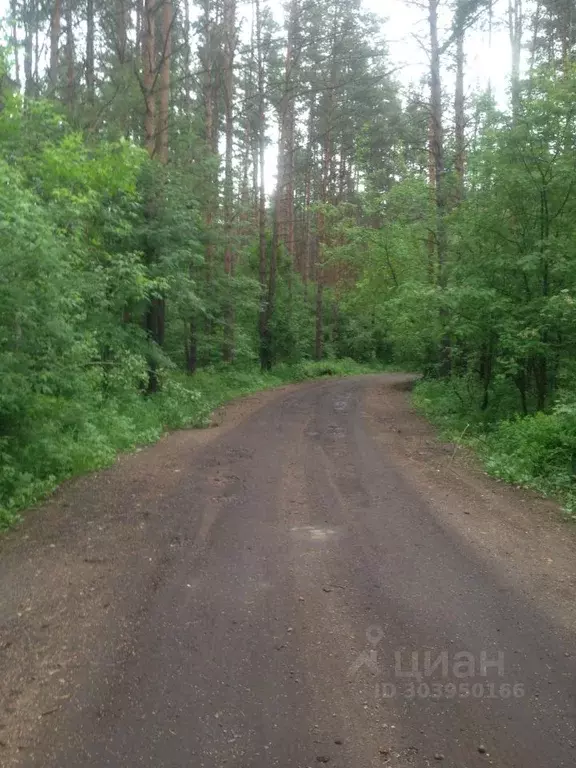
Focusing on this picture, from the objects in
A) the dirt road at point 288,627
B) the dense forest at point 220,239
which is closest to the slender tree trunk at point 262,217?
the dense forest at point 220,239

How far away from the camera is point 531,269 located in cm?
1045

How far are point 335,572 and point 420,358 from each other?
19.5 metres

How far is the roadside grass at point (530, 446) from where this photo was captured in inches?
309

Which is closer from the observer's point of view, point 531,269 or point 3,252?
point 3,252

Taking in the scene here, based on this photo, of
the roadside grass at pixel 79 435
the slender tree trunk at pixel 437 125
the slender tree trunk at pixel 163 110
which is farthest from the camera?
the slender tree trunk at pixel 437 125

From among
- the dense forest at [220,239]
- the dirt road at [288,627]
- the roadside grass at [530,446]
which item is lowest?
the dirt road at [288,627]

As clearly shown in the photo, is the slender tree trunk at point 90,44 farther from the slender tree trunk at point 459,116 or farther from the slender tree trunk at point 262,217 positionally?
the slender tree trunk at point 459,116

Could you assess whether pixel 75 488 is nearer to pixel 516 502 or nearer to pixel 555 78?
pixel 516 502

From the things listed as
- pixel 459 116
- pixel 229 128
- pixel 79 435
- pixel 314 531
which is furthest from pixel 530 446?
pixel 229 128

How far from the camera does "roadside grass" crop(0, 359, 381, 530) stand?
24.0 feet

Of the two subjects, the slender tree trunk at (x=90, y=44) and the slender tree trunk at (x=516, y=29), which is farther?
the slender tree trunk at (x=516, y=29)

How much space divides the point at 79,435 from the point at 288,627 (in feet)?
21.1

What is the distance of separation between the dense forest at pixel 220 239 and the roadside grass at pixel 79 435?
5 cm

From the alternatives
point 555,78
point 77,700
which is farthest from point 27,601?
point 555,78
